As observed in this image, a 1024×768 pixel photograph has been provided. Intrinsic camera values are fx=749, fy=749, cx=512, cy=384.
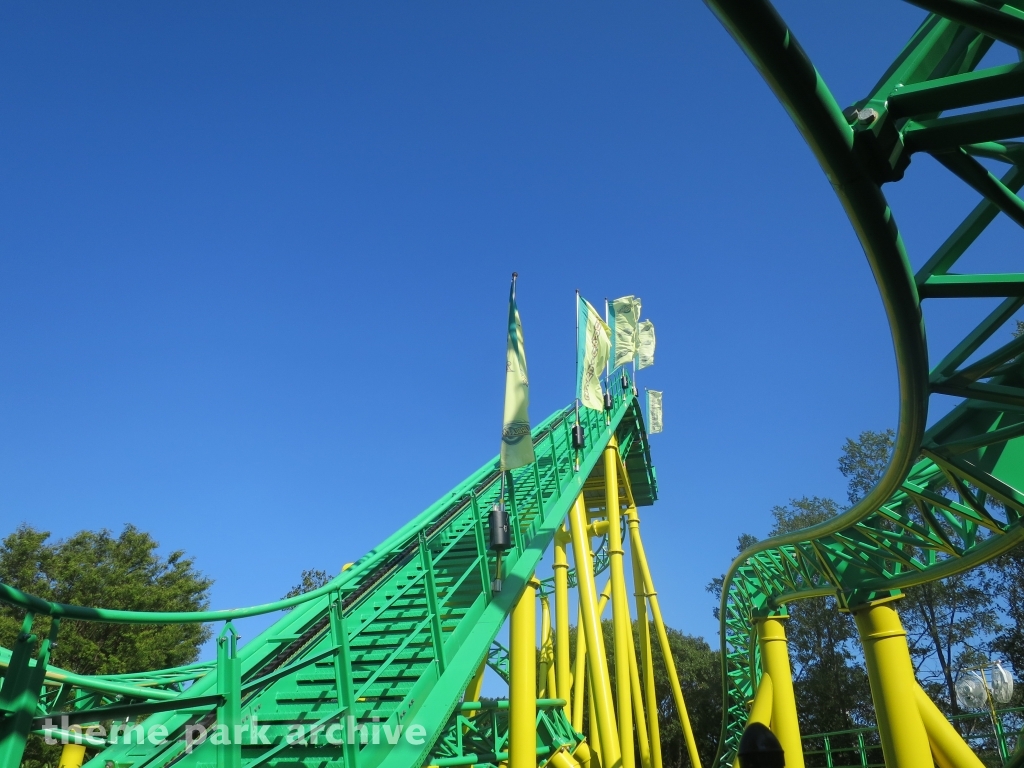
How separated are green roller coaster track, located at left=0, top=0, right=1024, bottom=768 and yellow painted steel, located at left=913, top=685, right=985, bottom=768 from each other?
51.2 inches

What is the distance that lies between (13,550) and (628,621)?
19.2 m

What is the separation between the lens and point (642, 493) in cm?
2062

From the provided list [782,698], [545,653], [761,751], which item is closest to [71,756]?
[782,698]

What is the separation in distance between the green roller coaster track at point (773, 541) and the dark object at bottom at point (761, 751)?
2306mm

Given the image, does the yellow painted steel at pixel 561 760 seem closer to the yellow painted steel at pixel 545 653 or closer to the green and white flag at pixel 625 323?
the yellow painted steel at pixel 545 653

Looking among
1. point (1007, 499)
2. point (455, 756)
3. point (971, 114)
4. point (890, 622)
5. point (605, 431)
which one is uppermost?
point (605, 431)

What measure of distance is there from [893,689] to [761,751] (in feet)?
26.0

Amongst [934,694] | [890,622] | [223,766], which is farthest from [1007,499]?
[934,694]

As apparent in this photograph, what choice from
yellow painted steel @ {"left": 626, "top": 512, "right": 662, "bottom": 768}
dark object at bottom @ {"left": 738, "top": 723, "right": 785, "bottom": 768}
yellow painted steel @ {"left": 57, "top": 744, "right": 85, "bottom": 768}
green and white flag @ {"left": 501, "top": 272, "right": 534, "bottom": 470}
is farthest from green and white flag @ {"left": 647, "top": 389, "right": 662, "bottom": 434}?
dark object at bottom @ {"left": 738, "top": 723, "right": 785, "bottom": 768}

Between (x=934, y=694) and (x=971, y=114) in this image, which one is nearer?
(x=971, y=114)

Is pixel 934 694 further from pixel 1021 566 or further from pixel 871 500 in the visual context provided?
pixel 871 500

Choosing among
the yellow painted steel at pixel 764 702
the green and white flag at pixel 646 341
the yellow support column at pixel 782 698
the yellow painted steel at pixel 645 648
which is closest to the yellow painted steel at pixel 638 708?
the yellow painted steel at pixel 645 648

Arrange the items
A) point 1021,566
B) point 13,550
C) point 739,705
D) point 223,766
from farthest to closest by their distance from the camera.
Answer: point 1021,566 → point 13,550 → point 739,705 → point 223,766

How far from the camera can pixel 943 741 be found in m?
8.58
